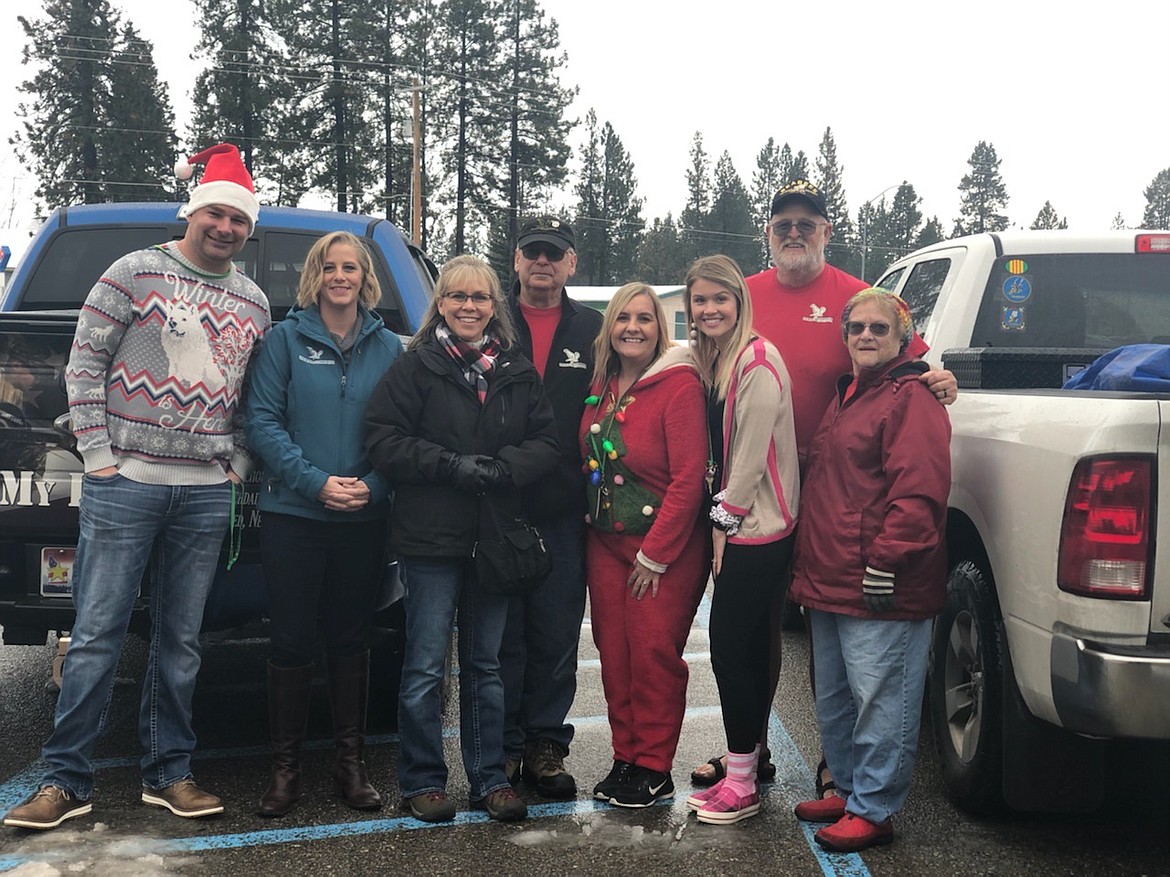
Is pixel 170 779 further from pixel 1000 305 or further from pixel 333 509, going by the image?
pixel 1000 305

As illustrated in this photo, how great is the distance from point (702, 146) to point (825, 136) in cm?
888

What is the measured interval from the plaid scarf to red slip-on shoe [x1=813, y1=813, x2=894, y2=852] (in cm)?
179

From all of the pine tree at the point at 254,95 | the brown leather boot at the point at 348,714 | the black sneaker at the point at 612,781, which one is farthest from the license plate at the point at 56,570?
the pine tree at the point at 254,95

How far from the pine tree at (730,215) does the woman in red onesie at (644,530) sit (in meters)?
69.5

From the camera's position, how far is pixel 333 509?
11.5 ft

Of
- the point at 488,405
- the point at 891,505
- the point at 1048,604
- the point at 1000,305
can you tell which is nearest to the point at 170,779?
the point at 488,405

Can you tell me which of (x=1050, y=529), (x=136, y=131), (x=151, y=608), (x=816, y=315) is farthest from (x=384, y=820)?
(x=136, y=131)

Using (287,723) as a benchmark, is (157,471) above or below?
above

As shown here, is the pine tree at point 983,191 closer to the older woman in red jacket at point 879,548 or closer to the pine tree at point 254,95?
the pine tree at point 254,95

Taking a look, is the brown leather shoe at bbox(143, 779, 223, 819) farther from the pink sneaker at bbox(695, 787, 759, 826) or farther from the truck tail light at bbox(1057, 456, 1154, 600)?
the truck tail light at bbox(1057, 456, 1154, 600)

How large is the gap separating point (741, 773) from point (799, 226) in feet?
6.68

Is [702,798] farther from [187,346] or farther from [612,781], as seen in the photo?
[187,346]

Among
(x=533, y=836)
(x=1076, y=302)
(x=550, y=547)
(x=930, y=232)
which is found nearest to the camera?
(x=533, y=836)

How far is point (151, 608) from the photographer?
3.64 metres
